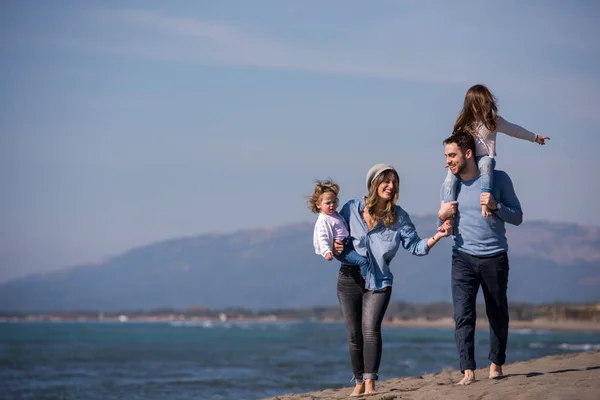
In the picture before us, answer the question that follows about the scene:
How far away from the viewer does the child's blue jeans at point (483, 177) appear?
25.3 feet

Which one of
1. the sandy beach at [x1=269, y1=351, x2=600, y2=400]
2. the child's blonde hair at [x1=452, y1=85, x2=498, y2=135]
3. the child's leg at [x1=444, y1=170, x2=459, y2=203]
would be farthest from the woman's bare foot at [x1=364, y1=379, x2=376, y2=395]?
the child's blonde hair at [x1=452, y1=85, x2=498, y2=135]

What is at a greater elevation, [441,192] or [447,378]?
[441,192]

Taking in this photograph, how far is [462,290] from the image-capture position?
26.1ft

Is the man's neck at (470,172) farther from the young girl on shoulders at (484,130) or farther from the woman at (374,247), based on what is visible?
the woman at (374,247)

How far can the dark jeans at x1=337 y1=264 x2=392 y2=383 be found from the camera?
311 inches

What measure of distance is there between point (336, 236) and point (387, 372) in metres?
18.9

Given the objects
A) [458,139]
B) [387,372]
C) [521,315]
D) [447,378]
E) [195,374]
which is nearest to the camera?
[458,139]

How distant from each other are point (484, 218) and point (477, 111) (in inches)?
31.3

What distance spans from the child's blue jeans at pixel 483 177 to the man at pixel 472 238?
0.05 m

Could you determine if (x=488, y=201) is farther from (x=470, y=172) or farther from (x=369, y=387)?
(x=369, y=387)

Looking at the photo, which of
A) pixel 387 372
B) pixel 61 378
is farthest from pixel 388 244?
pixel 61 378

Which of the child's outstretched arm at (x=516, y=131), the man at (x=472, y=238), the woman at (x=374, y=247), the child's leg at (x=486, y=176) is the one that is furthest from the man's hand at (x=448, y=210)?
the child's outstretched arm at (x=516, y=131)

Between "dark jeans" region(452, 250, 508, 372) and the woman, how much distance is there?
13.6 inches

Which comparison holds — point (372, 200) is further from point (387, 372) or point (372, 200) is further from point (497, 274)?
point (387, 372)
